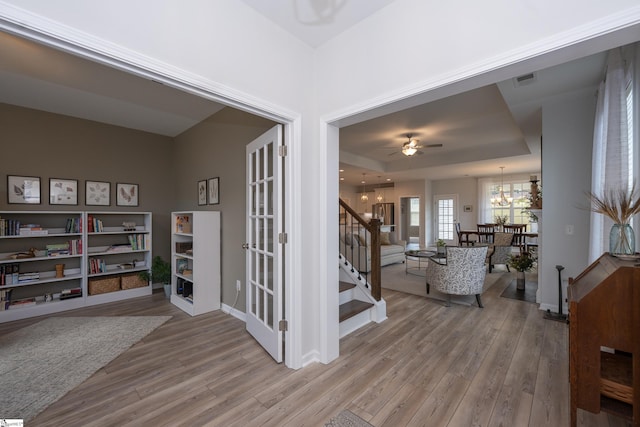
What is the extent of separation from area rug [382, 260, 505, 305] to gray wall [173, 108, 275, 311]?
8.66ft

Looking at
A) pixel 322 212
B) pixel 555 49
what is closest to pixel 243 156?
pixel 322 212

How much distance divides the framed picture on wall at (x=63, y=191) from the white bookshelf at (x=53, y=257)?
0.63 ft

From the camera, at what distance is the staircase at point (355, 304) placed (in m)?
2.99

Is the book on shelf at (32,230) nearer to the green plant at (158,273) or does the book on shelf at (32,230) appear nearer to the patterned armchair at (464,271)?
the green plant at (158,273)

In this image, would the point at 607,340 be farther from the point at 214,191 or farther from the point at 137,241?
the point at 137,241

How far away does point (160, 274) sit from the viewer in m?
4.27

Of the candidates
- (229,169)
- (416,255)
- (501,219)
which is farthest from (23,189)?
(501,219)

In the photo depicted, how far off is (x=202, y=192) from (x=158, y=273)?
57.4 inches

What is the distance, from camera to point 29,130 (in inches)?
147

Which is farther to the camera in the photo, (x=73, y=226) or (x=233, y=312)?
(x=73, y=226)

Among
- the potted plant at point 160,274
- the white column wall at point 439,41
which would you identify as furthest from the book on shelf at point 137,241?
the white column wall at point 439,41

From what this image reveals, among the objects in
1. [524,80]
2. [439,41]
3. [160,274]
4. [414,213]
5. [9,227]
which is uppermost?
[524,80]

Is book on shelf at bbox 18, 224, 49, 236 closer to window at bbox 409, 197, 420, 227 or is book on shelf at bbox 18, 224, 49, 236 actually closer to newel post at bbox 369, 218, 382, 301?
newel post at bbox 369, 218, 382, 301

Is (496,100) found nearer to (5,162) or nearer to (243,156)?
(243,156)
